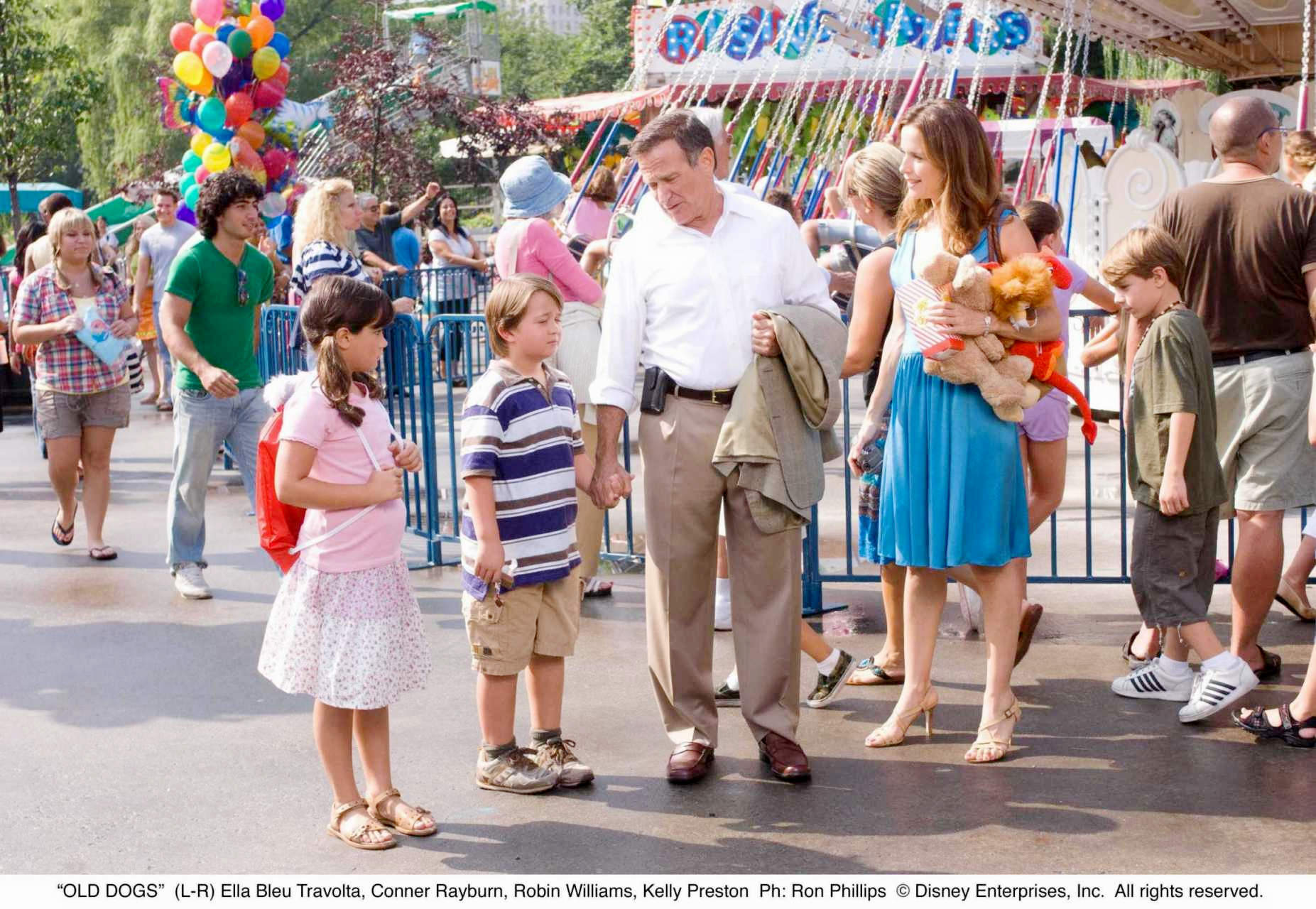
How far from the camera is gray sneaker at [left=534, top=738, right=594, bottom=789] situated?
4.66m

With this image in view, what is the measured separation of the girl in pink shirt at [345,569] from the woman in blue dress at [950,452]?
5.02 feet

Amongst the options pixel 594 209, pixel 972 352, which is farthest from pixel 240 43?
pixel 972 352

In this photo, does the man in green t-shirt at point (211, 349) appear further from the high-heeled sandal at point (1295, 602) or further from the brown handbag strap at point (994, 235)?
the high-heeled sandal at point (1295, 602)

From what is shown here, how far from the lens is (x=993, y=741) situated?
484 centimetres

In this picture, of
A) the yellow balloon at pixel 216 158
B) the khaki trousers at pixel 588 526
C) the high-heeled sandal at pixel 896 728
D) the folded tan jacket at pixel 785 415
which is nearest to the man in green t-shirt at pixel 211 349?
the khaki trousers at pixel 588 526

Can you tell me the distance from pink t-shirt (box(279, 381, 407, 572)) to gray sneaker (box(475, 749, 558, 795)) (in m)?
0.75

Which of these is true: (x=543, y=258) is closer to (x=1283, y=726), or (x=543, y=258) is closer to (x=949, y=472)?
(x=949, y=472)

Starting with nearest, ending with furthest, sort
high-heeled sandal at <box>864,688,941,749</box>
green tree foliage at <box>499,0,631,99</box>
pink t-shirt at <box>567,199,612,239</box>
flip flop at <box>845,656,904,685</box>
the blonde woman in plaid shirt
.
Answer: high-heeled sandal at <box>864,688,941,749</box> < flip flop at <box>845,656,904,685</box> < the blonde woman in plaid shirt < pink t-shirt at <box>567,199,612,239</box> < green tree foliage at <box>499,0,631,99</box>

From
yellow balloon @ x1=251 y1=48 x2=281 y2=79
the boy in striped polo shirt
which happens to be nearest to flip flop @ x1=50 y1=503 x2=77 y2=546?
the boy in striped polo shirt

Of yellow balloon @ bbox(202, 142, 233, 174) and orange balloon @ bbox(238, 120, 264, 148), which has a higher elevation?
orange balloon @ bbox(238, 120, 264, 148)

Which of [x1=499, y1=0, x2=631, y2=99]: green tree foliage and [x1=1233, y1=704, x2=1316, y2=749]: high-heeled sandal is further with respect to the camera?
[x1=499, y1=0, x2=631, y2=99]: green tree foliage

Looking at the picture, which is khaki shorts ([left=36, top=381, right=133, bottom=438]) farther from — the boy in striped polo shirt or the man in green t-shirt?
the boy in striped polo shirt

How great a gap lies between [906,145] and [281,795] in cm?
267

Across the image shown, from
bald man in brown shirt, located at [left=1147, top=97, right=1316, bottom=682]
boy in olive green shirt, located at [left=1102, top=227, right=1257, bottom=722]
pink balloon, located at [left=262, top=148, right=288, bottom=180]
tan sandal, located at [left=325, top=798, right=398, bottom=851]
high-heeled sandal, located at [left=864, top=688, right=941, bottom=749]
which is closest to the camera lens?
tan sandal, located at [left=325, top=798, right=398, bottom=851]
